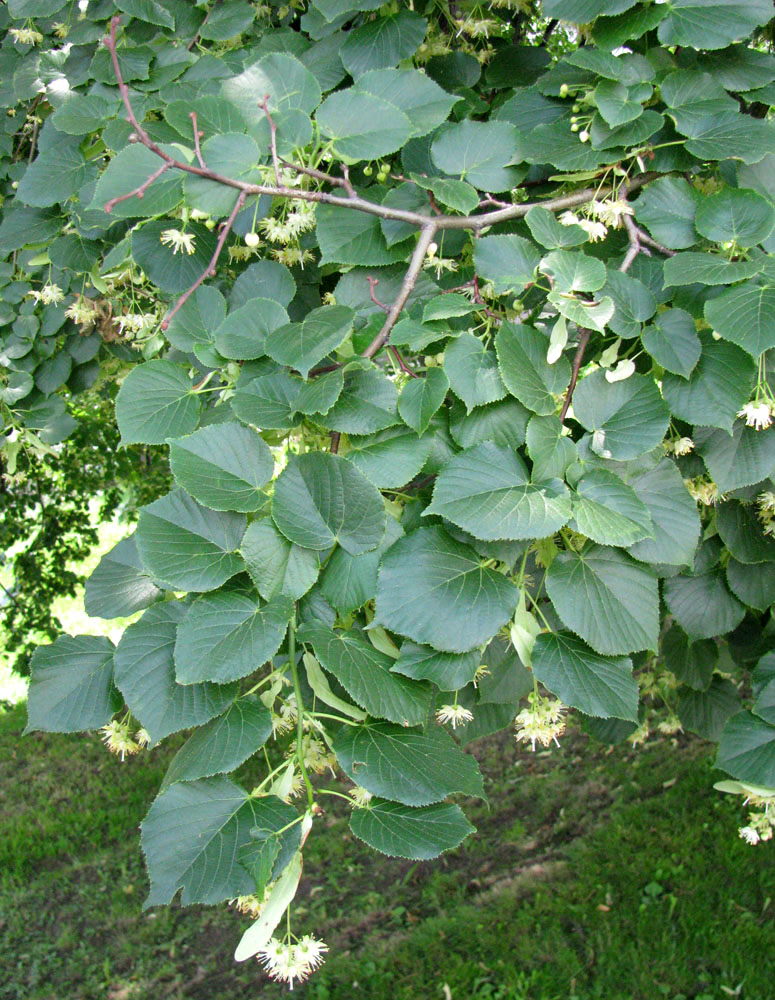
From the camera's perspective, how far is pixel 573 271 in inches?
39.9

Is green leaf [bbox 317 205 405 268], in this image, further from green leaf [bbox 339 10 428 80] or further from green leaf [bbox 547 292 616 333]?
green leaf [bbox 339 10 428 80]

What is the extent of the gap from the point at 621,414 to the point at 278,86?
70 centimetres

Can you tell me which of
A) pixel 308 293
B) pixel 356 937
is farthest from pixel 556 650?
pixel 356 937

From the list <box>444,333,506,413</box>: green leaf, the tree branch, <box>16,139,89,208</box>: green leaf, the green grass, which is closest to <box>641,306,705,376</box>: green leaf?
<box>444,333,506,413</box>: green leaf

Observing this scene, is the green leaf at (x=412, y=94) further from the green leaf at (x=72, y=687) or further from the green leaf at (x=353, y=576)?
the green leaf at (x=72, y=687)

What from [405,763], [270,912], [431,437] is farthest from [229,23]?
[270,912]

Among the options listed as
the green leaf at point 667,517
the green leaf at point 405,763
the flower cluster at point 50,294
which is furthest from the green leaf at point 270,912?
the flower cluster at point 50,294

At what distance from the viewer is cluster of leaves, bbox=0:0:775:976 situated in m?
0.94

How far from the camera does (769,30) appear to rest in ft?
5.23

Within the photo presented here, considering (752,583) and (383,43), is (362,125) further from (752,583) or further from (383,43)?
(752,583)

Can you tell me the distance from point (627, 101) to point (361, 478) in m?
0.74

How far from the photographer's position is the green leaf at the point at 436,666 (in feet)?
3.10

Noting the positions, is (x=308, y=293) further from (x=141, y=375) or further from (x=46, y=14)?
(x=46, y=14)

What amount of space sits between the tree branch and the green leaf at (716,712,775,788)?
0.80 m
